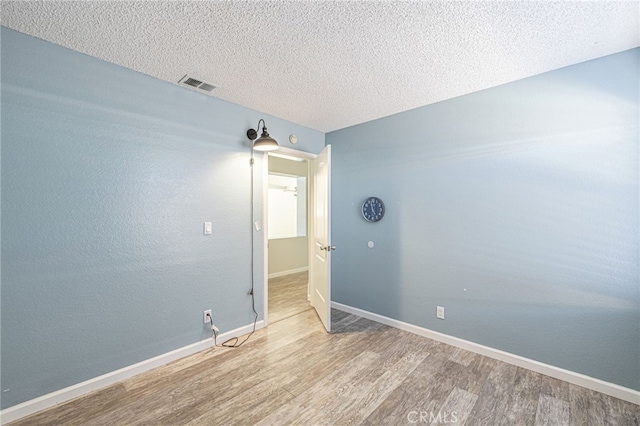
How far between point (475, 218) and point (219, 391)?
2672 millimetres

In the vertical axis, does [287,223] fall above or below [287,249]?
above

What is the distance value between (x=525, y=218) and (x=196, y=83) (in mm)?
3165

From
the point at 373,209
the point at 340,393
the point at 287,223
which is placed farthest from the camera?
the point at 287,223

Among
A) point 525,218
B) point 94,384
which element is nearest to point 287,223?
point 94,384

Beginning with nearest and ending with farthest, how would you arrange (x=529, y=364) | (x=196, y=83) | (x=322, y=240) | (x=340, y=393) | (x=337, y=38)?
1. (x=337, y=38)
2. (x=340, y=393)
3. (x=529, y=364)
4. (x=196, y=83)
5. (x=322, y=240)

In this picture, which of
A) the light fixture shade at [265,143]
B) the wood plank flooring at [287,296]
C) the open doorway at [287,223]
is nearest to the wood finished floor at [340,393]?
the wood plank flooring at [287,296]

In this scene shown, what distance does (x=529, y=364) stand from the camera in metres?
2.25

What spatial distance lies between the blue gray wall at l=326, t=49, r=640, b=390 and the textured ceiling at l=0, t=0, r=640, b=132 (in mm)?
360

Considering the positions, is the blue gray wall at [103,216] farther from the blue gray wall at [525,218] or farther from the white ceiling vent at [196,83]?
the blue gray wall at [525,218]

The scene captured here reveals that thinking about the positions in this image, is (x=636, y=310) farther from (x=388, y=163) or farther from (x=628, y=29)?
(x=388, y=163)

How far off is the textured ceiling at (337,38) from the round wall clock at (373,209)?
1294mm

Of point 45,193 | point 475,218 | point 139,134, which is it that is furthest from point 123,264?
point 475,218

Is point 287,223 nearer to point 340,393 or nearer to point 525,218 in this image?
point 340,393

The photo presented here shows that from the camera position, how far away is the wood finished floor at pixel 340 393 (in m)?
1.72
